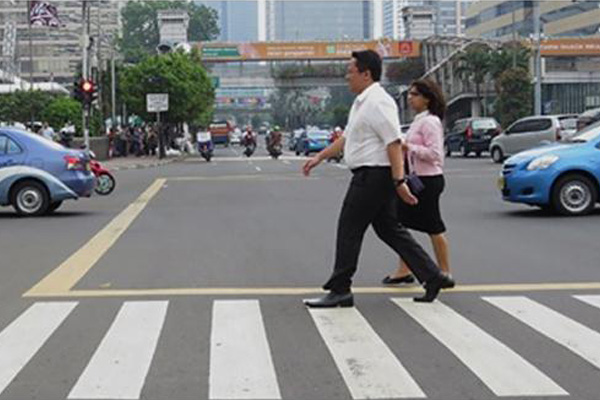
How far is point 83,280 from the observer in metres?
9.59

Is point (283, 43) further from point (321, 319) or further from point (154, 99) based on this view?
point (321, 319)

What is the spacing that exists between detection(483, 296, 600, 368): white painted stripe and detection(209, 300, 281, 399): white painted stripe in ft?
6.63

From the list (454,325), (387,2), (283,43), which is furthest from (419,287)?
(387,2)

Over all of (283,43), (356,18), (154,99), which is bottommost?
(154,99)

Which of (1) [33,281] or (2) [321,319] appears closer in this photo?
(2) [321,319]

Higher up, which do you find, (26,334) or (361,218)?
(361,218)

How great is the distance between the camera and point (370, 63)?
796 centimetres

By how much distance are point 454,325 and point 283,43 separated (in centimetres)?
6630

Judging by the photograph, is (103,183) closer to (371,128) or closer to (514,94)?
(371,128)

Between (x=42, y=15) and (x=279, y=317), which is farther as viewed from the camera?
(x=42, y=15)

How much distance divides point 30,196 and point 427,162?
9441mm

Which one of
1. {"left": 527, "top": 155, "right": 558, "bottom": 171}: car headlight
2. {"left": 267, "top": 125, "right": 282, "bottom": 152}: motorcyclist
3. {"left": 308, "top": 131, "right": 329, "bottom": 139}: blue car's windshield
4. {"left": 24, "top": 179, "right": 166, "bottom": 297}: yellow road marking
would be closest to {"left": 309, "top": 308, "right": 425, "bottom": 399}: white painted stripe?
{"left": 24, "top": 179, "right": 166, "bottom": 297}: yellow road marking

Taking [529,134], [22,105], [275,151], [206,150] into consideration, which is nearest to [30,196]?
[529,134]

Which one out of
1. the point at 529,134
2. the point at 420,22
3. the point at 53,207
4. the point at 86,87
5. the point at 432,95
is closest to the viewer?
the point at 432,95
